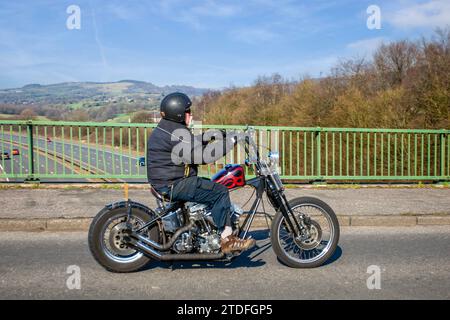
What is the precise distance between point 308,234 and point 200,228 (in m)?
1.23

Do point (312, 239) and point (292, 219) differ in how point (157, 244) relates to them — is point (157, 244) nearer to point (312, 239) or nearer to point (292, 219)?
point (292, 219)

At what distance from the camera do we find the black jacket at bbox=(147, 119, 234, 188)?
5090 mm

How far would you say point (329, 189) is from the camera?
1102cm

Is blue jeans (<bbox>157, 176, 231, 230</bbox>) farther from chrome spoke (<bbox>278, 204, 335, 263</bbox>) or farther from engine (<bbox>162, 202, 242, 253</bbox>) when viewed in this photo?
chrome spoke (<bbox>278, 204, 335, 263</bbox>)

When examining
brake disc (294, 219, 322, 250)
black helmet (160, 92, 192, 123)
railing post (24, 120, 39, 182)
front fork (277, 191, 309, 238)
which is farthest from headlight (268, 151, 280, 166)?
railing post (24, 120, 39, 182)

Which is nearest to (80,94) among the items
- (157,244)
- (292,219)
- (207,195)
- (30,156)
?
(30,156)

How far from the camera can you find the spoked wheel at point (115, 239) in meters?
5.00

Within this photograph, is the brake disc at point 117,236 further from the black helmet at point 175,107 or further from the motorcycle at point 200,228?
the black helmet at point 175,107

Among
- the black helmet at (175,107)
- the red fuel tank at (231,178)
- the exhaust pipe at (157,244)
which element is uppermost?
the black helmet at (175,107)

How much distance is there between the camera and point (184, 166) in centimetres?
523

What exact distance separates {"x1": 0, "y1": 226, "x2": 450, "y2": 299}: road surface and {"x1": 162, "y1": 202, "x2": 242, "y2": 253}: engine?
0.33 meters

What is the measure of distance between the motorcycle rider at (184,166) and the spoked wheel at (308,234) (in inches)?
18.1

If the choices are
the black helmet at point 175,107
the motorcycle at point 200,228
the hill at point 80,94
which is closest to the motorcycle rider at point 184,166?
the black helmet at point 175,107
